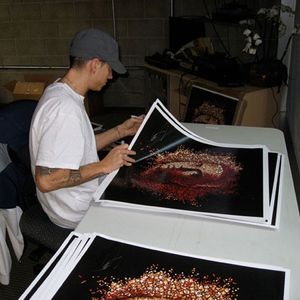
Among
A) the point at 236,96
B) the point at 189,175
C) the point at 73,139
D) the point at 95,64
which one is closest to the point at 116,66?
the point at 95,64

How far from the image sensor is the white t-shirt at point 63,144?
105 centimetres

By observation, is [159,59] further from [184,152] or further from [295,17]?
[184,152]

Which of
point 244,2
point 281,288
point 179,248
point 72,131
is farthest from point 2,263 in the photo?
point 244,2

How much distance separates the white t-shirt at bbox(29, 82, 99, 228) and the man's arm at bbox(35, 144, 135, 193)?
0.03 m

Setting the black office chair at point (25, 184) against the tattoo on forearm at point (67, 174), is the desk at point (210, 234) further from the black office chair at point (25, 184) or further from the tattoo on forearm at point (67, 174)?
the black office chair at point (25, 184)

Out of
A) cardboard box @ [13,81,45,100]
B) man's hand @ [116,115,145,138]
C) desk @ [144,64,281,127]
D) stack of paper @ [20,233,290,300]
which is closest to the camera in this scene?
stack of paper @ [20,233,290,300]

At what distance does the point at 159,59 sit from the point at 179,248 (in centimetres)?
240

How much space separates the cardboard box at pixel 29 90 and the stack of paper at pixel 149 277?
2858mm

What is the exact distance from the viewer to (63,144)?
1048 mm

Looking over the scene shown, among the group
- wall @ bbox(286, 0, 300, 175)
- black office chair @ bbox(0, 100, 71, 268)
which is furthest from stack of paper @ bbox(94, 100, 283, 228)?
wall @ bbox(286, 0, 300, 175)

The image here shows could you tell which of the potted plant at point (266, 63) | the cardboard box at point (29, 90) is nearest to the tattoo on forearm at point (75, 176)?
the potted plant at point (266, 63)

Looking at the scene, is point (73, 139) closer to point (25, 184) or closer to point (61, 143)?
Result: point (61, 143)

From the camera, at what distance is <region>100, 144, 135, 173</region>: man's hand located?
1.04m

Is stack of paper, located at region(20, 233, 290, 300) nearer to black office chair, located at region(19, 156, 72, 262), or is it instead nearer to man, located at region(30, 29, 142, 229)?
man, located at region(30, 29, 142, 229)
